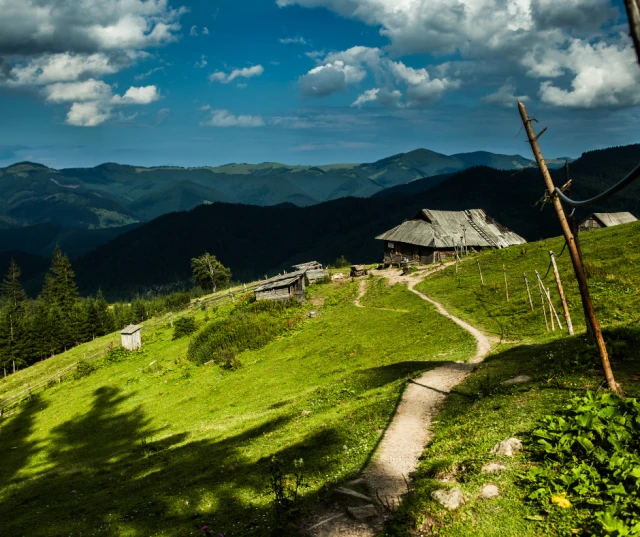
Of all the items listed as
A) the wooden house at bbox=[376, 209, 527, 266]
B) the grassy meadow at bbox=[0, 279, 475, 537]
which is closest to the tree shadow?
the grassy meadow at bbox=[0, 279, 475, 537]

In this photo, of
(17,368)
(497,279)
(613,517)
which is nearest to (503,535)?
(613,517)

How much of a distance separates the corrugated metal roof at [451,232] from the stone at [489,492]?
198ft

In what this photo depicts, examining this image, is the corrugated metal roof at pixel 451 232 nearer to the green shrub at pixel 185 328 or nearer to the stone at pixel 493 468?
the green shrub at pixel 185 328

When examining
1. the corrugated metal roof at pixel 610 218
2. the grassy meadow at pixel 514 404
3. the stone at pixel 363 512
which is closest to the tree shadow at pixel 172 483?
the stone at pixel 363 512

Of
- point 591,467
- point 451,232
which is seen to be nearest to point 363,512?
point 591,467

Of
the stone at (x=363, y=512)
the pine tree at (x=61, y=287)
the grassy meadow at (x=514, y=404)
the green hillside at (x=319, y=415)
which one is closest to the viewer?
the grassy meadow at (x=514, y=404)

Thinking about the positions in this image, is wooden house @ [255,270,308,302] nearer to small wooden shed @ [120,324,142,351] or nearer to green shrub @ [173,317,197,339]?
green shrub @ [173,317,197,339]

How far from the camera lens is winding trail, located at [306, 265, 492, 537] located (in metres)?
9.10

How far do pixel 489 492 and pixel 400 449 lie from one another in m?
4.42

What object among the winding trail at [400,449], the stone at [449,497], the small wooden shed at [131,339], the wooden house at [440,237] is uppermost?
the wooden house at [440,237]

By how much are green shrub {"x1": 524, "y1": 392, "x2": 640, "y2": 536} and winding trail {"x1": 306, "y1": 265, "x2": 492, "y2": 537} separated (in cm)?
327

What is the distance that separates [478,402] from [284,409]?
1004cm

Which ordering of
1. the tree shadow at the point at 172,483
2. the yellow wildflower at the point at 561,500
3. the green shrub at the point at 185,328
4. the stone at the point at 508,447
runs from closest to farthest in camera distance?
the yellow wildflower at the point at 561,500, the stone at the point at 508,447, the tree shadow at the point at 172,483, the green shrub at the point at 185,328

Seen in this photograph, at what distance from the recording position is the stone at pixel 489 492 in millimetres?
8828
